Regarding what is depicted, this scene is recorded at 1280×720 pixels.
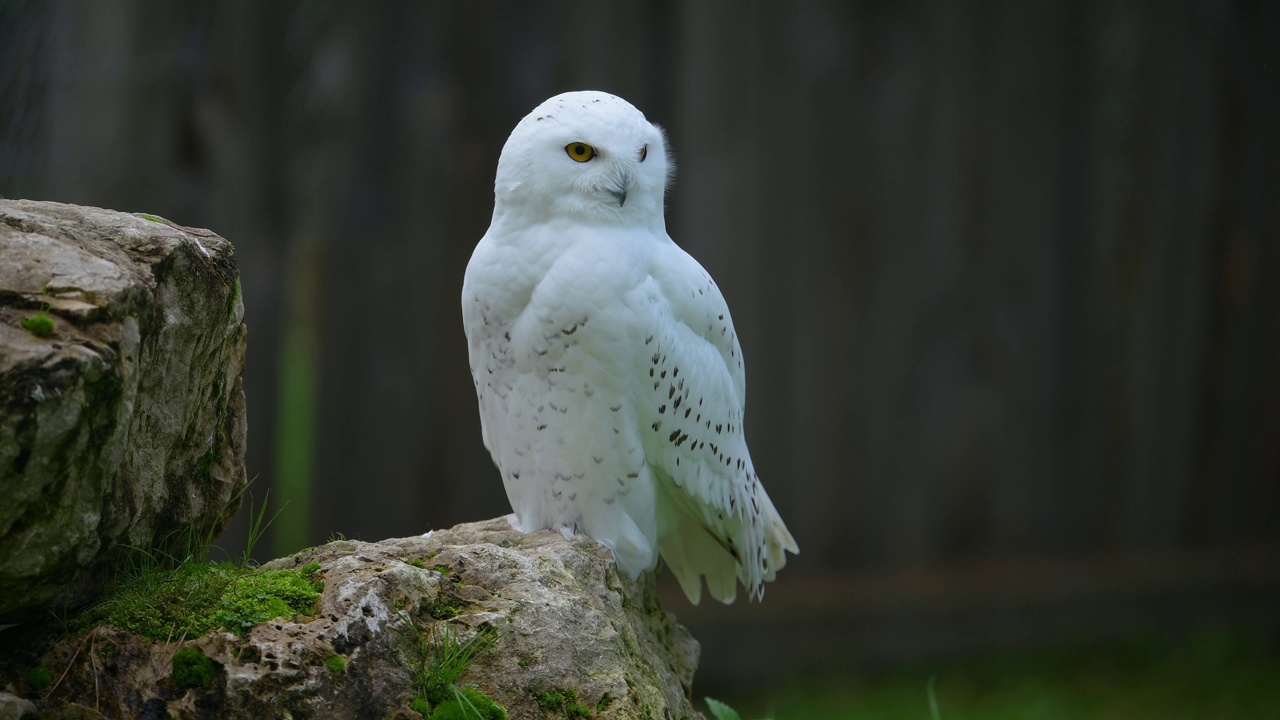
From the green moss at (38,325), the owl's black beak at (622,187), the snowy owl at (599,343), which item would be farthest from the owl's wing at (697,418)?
the green moss at (38,325)

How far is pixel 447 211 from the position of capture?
488 centimetres

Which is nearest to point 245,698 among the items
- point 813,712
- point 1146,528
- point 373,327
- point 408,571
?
point 408,571

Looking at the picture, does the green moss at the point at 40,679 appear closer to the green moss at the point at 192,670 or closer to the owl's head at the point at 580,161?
the green moss at the point at 192,670

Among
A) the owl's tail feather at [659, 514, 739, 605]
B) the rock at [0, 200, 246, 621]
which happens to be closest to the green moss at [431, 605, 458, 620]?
the rock at [0, 200, 246, 621]

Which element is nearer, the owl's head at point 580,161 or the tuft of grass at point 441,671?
the tuft of grass at point 441,671

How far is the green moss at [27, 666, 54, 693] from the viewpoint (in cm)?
204

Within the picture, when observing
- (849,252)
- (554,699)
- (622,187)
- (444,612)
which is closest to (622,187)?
(622,187)

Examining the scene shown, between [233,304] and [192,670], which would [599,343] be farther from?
[192,670]

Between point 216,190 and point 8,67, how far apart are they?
87cm

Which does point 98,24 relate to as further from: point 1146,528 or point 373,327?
point 1146,528

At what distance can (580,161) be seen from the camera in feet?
9.82

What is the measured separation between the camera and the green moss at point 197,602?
2.12 m

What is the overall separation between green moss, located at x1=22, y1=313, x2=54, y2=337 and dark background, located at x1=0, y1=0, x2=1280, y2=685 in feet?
8.99

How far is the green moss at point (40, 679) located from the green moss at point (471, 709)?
0.69m
